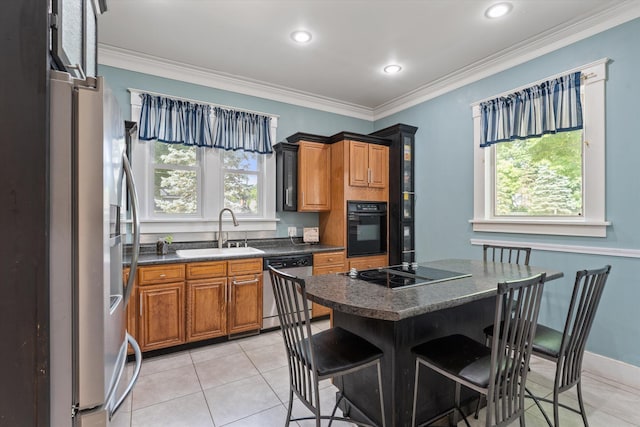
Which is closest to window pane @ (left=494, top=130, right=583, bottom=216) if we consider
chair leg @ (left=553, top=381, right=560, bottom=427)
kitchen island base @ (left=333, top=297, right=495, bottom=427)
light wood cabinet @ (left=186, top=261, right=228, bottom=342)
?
kitchen island base @ (left=333, top=297, right=495, bottom=427)

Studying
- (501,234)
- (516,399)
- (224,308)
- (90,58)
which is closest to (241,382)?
(224,308)

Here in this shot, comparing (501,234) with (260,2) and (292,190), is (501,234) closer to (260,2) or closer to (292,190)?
(292,190)

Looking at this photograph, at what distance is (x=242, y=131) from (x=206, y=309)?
6.88ft

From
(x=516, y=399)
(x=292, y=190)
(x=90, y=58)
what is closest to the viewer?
(x=90, y=58)

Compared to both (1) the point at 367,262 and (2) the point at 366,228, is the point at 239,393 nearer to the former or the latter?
(1) the point at 367,262

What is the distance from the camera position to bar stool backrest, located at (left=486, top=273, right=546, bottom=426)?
1.34 metres

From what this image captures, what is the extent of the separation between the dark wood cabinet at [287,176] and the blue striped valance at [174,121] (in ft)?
2.83

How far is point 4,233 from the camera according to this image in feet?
2.52

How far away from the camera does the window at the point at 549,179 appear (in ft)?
8.40

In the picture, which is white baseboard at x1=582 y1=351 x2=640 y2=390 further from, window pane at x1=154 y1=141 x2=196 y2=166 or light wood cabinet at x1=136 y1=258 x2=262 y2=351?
window pane at x1=154 y1=141 x2=196 y2=166

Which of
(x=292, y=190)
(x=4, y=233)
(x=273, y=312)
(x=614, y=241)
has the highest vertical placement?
(x=292, y=190)

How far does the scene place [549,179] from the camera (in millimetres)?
2955

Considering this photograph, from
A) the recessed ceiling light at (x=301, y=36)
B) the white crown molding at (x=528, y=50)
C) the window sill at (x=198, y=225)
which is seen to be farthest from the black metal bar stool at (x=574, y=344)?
the window sill at (x=198, y=225)

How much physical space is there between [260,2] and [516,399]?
307 cm
